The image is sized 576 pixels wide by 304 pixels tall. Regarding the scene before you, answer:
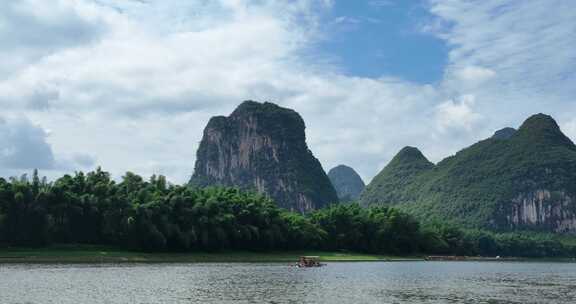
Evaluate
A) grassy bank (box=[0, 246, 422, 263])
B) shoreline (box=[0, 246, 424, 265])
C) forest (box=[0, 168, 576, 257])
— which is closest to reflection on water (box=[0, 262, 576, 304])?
shoreline (box=[0, 246, 424, 265])

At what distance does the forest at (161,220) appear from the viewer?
7288 centimetres

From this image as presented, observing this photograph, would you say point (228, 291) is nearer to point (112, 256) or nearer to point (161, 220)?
point (112, 256)

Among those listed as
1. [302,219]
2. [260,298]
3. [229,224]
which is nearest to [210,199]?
[229,224]

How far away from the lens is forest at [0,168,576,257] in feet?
239

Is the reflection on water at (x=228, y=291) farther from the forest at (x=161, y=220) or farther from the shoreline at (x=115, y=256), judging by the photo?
the forest at (x=161, y=220)

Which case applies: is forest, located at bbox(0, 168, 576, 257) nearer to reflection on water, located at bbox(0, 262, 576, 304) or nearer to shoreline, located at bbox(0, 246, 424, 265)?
shoreline, located at bbox(0, 246, 424, 265)

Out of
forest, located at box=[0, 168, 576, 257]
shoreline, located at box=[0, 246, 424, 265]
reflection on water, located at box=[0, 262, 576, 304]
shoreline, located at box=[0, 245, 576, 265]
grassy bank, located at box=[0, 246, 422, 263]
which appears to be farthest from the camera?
forest, located at box=[0, 168, 576, 257]

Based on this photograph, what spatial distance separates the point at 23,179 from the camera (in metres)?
77.1

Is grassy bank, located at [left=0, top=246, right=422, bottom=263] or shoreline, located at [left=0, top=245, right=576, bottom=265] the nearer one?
shoreline, located at [left=0, top=245, right=576, bottom=265]

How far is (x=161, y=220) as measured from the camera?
8056 centimetres

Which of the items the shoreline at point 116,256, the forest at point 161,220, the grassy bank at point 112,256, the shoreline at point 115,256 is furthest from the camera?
the forest at point 161,220

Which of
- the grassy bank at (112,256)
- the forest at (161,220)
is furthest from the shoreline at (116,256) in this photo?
the forest at (161,220)

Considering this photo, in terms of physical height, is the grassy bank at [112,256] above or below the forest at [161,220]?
below

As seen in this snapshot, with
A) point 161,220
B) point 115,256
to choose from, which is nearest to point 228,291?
point 115,256
